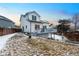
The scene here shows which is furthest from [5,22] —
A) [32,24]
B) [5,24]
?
[32,24]

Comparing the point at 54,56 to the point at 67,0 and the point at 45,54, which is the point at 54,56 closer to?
the point at 45,54

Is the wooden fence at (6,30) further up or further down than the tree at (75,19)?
further down

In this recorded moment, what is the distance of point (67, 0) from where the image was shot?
8.95 feet

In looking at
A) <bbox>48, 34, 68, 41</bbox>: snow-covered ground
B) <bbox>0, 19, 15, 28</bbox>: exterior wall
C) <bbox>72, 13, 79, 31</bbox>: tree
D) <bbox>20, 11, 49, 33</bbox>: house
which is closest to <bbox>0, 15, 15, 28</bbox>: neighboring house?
<bbox>0, 19, 15, 28</bbox>: exterior wall

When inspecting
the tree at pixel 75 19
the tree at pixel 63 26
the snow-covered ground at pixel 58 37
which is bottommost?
the snow-covered ground at pixel 58 37

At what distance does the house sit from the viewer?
2.77 meters

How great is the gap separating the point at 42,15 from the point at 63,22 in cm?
26

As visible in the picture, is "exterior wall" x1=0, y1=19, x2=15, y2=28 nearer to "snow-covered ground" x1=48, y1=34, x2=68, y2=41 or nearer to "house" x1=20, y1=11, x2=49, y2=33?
"house" x1=20, y1=11, x2=49, y2=33

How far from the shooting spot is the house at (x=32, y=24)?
9.10 ft

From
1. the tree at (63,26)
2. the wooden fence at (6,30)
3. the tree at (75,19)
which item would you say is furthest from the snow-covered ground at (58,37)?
the wooden fence at (6,30)

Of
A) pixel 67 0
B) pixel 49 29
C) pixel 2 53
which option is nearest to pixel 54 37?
pixel 49 29

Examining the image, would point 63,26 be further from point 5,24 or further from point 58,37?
point 5,24

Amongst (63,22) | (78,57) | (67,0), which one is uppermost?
(67,0)

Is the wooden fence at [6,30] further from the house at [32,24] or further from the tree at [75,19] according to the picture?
the tree at [75,19]
